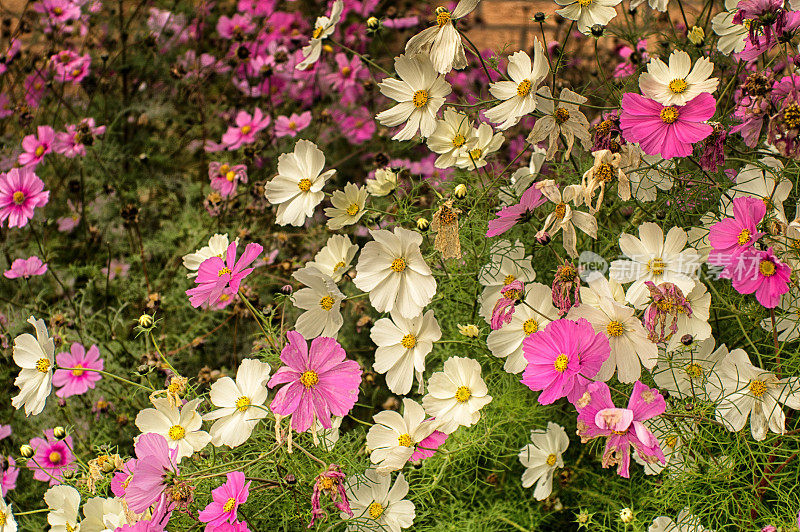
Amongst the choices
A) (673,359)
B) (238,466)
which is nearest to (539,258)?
(673,359)

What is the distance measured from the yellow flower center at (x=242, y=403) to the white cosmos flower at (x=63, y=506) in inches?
8.2

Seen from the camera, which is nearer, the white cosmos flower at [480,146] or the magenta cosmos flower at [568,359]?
the magenta cosmos flower at [568,359]

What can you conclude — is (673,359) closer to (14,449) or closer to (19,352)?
(19,352)

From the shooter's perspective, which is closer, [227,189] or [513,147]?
[227,189]

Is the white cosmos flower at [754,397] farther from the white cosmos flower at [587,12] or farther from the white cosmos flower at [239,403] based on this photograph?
the white cosmos flower at [239,403]

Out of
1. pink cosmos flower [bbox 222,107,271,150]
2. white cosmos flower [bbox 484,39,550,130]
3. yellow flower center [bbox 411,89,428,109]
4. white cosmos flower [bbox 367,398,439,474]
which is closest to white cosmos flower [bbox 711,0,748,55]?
white cosmos flower [bbox 484,39,550,130]

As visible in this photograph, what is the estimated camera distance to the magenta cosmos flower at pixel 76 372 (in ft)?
3.62

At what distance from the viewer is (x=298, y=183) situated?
0.92 metres

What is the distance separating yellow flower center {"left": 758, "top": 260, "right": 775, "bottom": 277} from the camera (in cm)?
71

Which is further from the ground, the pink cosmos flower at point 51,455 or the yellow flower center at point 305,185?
the yellow flower center at point 305,185

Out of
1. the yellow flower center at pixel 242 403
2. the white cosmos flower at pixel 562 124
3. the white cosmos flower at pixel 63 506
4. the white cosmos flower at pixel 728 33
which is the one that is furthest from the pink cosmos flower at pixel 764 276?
the white cosmos flower at pixel 63 506

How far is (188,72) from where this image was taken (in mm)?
1744

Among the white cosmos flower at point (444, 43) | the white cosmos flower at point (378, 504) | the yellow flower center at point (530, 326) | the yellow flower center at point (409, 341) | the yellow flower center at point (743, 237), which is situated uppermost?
the white cosmos flower at point (444, 43)

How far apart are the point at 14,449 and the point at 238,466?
0.56 m
